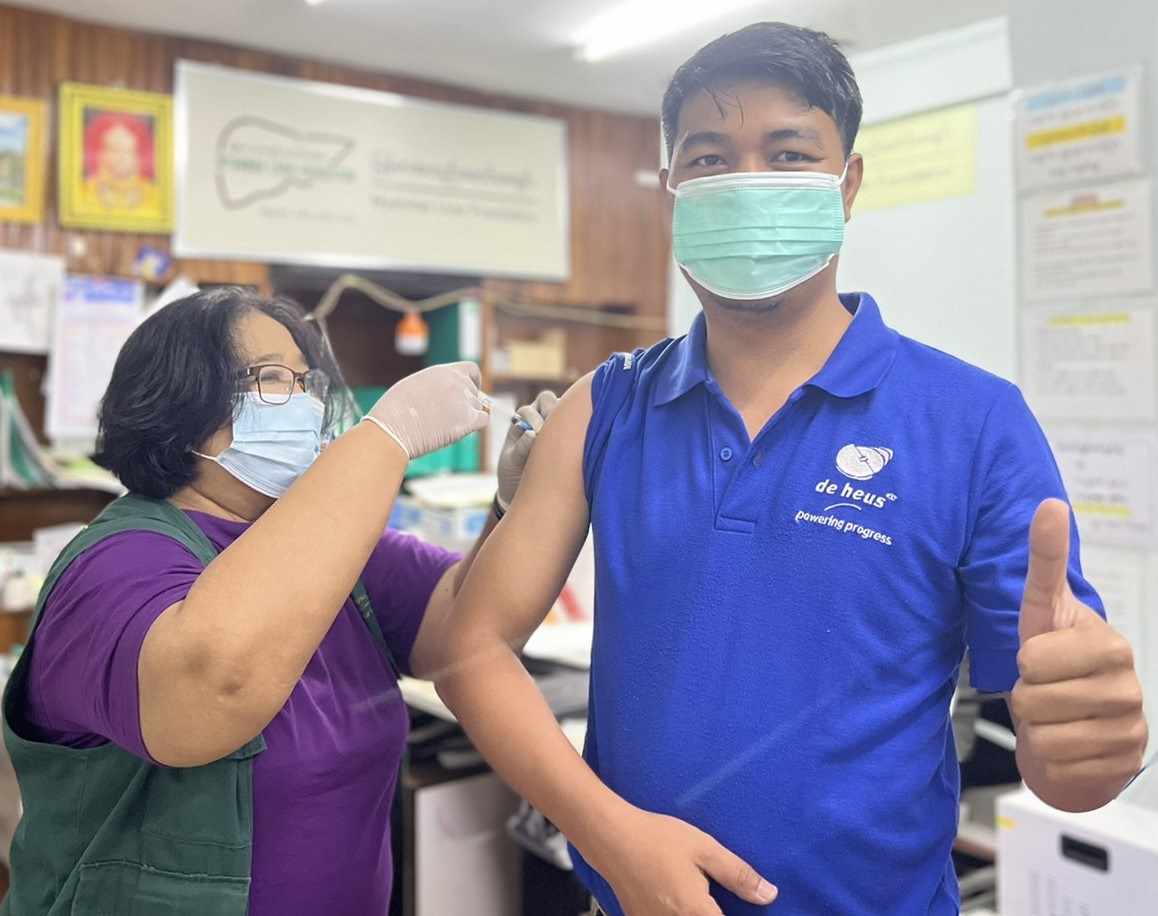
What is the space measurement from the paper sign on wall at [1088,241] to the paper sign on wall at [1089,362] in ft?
0.11

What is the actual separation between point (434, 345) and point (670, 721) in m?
3.69

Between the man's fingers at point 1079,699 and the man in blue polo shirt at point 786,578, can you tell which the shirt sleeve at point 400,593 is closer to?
the man in blue polo shirt at point 786,578

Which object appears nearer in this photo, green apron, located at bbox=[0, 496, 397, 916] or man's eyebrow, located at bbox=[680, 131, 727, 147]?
man's eyebrow, located at bbox=[680, 131, 727, 147]

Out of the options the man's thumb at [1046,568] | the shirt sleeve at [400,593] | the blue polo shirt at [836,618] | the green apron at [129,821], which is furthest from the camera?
the shirt sleeve at [400,593]

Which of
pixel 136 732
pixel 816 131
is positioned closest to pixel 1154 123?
pixel 816 131

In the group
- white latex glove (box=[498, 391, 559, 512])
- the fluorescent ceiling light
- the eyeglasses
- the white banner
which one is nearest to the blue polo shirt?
white latex glove (box=[498, 391, 559, 512])

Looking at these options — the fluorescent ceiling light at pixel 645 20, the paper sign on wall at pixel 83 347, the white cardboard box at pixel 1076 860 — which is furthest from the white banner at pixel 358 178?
the white cardboard box at pixel 1076 860

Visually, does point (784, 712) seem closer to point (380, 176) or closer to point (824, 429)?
point (824, 429)

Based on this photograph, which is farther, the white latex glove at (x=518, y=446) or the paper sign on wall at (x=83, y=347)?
the paper sign on wall at (x=83, y=347)

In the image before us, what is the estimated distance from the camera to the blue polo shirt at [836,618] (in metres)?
0.80

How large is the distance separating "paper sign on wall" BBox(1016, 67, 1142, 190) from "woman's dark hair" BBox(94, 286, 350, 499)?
111 cm

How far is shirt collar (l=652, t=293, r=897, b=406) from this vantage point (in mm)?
853

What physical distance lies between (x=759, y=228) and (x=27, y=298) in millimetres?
3524

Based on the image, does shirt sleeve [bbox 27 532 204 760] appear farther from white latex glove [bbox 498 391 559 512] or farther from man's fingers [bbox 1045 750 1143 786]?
man's fingers [bbox 1045 750 1143 786]
